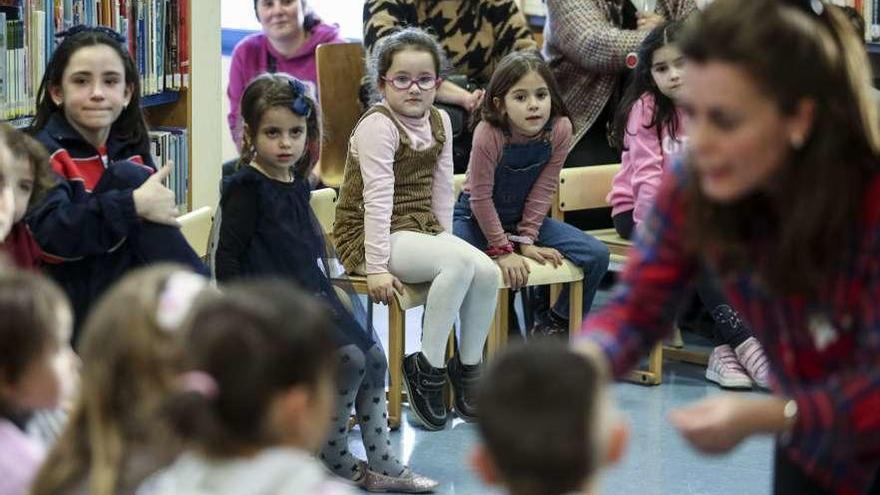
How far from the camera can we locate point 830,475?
1567 millimetres

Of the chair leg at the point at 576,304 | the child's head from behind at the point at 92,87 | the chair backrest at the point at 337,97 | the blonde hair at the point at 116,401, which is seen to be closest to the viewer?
the blonde hair at the point at 116,401

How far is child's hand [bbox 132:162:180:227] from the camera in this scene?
2.74 meters

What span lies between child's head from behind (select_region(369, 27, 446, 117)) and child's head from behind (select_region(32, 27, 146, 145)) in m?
0.90

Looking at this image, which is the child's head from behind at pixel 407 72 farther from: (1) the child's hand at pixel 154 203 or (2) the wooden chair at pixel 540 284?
(1) the child's hand at pixel 154 203

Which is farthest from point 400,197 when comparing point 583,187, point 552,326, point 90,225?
point 90,225

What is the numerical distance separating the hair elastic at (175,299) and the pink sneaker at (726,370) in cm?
275

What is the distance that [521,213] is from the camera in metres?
4.15

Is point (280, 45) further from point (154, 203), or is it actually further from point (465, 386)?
point (154, 203)

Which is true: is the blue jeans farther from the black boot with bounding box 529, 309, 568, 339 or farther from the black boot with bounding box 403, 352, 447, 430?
the black boot with bounding box 403, 352, 447, 430

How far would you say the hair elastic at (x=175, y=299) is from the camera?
166cm

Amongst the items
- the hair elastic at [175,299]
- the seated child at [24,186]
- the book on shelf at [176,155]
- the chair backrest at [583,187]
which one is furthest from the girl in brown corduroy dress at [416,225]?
the hair elastic at [175,299]

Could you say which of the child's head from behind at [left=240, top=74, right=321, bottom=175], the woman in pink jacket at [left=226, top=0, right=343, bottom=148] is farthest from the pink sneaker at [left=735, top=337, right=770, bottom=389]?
the woman in pink jacket at [left=226, top=0, right=343, bottom=148]

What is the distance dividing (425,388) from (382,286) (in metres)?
0.29

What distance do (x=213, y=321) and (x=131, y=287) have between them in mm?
311
